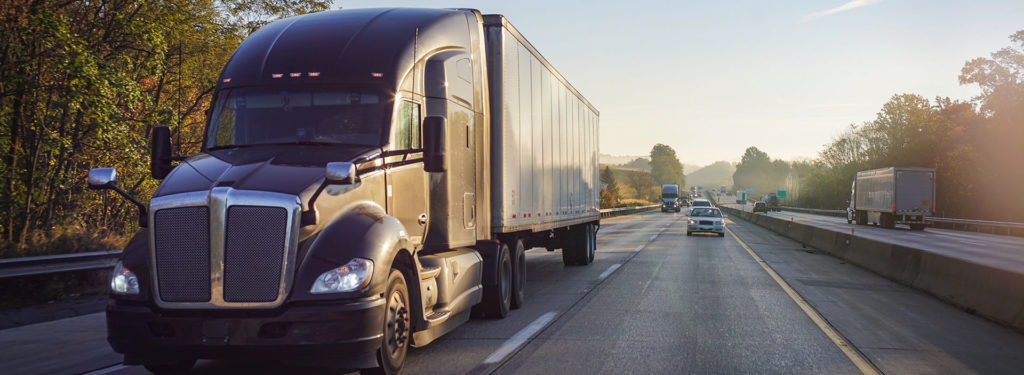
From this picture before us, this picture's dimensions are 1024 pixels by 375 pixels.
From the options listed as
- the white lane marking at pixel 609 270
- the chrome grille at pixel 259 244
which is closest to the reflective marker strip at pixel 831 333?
the white lane marking at pixel 609 270

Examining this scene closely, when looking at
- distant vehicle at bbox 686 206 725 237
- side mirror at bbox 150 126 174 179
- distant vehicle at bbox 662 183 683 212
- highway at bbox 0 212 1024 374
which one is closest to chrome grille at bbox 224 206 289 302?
highway at bbox 0 212 1024 374

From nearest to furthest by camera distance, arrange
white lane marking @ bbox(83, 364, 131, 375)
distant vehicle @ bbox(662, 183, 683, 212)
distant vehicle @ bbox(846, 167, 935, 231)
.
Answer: white lane marking @ bbox(83, 364, 131, 375)
distant vehicle @ bbox(846, 167, 935, 231)
distant vehicle @ bbox(662, 183, 683, 212)

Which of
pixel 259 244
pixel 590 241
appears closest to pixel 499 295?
pixel 259 244

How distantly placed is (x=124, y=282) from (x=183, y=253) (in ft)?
1.94

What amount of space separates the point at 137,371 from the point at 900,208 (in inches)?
1781

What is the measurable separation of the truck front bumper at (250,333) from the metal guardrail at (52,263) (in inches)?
225

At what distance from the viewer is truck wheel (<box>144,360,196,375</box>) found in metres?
6.10

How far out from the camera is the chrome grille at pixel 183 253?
5426mm

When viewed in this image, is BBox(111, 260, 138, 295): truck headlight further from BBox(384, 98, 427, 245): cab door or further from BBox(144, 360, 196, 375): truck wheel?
BBox(384, 98, 427, 245): cab door

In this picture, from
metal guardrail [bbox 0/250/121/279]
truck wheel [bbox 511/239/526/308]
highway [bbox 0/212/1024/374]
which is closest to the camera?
highway [bbox 0/212/1024/374]

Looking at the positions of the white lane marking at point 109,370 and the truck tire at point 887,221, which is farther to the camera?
the truck tire at point 887,221

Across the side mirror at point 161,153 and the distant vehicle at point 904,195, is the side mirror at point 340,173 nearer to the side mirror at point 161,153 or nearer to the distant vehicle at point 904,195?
the side mirror at point 161,153

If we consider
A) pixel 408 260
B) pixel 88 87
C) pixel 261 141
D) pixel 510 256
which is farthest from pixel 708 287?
pixel 88 87

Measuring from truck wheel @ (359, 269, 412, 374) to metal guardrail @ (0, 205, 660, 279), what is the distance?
5246mm
